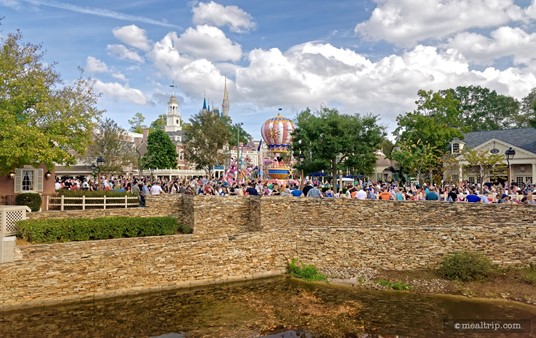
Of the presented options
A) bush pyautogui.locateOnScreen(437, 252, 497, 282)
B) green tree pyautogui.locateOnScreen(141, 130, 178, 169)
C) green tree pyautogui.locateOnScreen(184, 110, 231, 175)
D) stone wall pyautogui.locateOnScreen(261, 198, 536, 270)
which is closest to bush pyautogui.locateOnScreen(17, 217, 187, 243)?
stone wall pyautogui.locateOnScreen(261, 198, 536, 270)

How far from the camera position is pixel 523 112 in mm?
67875

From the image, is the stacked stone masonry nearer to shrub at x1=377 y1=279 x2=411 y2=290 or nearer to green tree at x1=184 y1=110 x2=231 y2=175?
shrub at x1=377 y1=279 x2=411 y2=290

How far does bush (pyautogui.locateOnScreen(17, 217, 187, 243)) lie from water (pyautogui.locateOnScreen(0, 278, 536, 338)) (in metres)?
5.00

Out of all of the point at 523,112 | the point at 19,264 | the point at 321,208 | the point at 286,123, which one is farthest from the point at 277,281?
the point at 523,112

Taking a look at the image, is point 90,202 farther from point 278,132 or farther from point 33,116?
point 278,132

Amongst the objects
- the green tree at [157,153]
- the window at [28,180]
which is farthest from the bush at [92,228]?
the green tree at [157,153]

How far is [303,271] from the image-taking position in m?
16.7

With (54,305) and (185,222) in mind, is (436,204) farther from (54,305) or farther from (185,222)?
(54,305)

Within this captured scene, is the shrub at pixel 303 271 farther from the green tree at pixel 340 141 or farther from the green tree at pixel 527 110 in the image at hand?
the green tree at pixel 527 110

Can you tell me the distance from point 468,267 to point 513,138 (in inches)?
1329

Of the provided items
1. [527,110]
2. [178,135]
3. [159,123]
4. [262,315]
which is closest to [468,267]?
[262,315]

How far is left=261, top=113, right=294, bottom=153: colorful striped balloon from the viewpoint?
96.3 ft

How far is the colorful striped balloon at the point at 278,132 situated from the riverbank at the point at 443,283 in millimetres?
14698

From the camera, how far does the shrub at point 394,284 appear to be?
1478 centimetres
